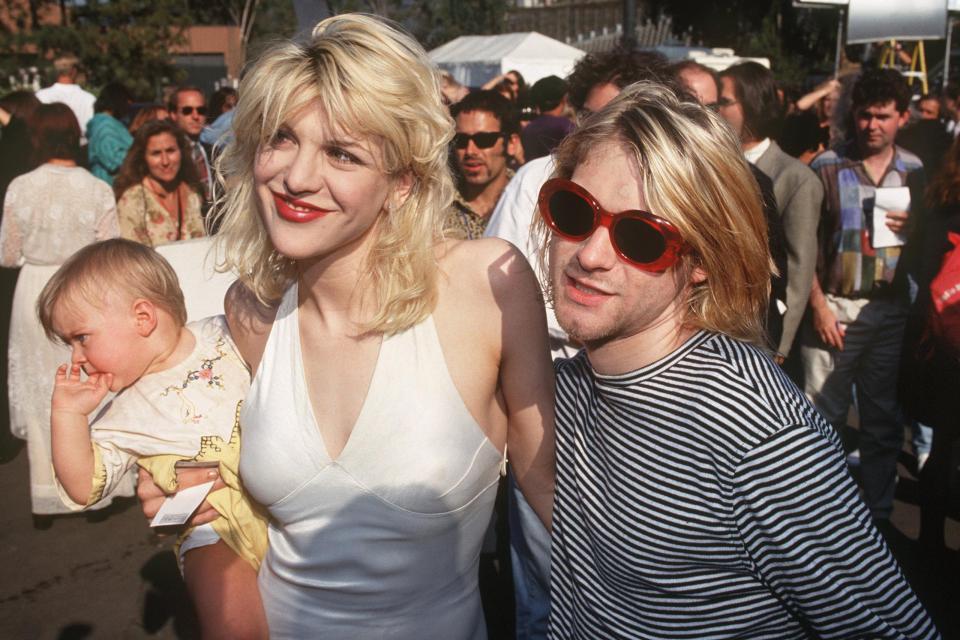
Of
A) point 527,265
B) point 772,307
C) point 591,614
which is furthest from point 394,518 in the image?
point 772,307

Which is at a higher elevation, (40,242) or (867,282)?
(40,242)

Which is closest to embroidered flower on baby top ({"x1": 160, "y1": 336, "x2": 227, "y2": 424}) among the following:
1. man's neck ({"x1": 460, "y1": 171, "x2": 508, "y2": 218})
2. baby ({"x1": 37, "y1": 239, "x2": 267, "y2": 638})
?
baby ({"x1": 37, "y1": 239, "x2": 267, "y2": 638})

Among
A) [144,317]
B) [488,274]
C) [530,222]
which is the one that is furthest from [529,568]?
[144,317]

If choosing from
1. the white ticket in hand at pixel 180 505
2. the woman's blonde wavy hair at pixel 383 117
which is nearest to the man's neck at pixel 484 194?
the woman's blonde wavy hair at pixel 383 117

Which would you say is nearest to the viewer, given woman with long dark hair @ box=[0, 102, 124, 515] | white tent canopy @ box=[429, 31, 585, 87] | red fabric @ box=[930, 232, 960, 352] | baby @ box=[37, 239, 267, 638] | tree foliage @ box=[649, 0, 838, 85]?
baby @ box=[37, 239, 267, 638]

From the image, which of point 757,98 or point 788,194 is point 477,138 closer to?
point 757,98

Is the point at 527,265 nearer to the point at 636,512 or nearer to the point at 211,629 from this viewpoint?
the point at 636,512

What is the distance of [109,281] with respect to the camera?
80.7 inches

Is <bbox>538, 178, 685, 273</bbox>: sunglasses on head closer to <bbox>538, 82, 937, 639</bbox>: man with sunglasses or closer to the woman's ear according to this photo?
<bbox>538, 82, 937, 639</bbox>: man with sunglasses

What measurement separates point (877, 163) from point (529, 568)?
2974 mm

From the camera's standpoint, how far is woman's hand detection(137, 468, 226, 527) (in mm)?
1866

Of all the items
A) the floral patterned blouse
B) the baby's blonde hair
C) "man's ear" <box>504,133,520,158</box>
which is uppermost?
the baby's blonde hair

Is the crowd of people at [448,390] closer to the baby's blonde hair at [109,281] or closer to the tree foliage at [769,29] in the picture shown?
the baby's blonde hair at [109,281]

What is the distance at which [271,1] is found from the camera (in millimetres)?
54656
